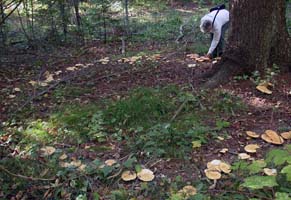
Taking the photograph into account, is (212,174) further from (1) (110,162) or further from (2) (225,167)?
(1) (110,162)

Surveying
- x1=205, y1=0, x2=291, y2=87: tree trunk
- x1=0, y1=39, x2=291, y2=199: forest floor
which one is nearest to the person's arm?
x1=0, y1=39, x2=291, y2=199: forest floor

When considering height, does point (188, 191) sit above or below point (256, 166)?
below

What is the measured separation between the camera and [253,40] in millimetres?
4367

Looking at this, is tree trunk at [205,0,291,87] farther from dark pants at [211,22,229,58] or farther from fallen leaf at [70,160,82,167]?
fallen leaf at [70,160,82,167]

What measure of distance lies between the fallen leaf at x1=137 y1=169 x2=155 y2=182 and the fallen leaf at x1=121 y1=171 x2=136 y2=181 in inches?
1.6

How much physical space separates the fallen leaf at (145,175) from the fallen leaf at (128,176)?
4 centimetres

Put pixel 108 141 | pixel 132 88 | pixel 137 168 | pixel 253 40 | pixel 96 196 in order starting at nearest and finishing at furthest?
pixel 96 196
pixel 137 168
pixel 108 141
pixel 253 40
pixel 132 88

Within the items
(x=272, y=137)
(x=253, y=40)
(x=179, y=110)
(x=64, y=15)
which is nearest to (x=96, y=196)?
(x=179, y=110)

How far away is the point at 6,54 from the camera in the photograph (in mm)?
7195

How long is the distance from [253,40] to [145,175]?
235 centimetres

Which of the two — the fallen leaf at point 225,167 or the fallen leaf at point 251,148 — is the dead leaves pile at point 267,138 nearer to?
the fallen leaf at point 251,148

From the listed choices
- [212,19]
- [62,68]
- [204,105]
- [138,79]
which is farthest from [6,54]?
[204,105]

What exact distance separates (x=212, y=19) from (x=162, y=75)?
4.62 ft

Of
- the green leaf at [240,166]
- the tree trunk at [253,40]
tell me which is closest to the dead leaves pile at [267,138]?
the green leaf at [240,166]
